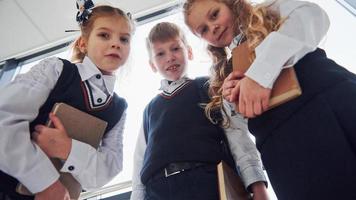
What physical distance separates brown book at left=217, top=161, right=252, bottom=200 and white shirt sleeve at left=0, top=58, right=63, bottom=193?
0.38 m

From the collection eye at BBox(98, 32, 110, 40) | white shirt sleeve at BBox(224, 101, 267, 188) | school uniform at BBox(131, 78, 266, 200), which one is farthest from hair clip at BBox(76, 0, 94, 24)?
white shirt sleeve at BBox(224, 101, 267, 188)

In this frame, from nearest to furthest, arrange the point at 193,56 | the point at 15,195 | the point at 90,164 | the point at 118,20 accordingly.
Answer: the point at 15,195 < the point at 90,164 < the point at 118,20 < the point at 193,56

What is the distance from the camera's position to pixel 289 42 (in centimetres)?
62

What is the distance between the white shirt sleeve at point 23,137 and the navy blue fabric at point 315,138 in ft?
1.63

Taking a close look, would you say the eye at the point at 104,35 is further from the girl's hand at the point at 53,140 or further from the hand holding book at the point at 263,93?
the hand holding book at the point at 263,93

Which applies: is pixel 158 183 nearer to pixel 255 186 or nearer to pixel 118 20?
pixel 255 186

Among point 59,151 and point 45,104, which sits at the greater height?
point 45,104

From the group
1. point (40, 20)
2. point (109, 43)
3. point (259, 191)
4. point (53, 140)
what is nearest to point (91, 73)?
point (109, 43)

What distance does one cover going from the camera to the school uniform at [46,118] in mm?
666

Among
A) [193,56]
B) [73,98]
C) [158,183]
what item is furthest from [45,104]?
[193,56]

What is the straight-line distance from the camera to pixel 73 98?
858 mm

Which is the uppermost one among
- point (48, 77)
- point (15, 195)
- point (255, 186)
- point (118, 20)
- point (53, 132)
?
point (118, 20)

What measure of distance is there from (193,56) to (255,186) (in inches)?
25.3

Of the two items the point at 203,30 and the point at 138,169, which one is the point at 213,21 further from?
the point at 138,169
